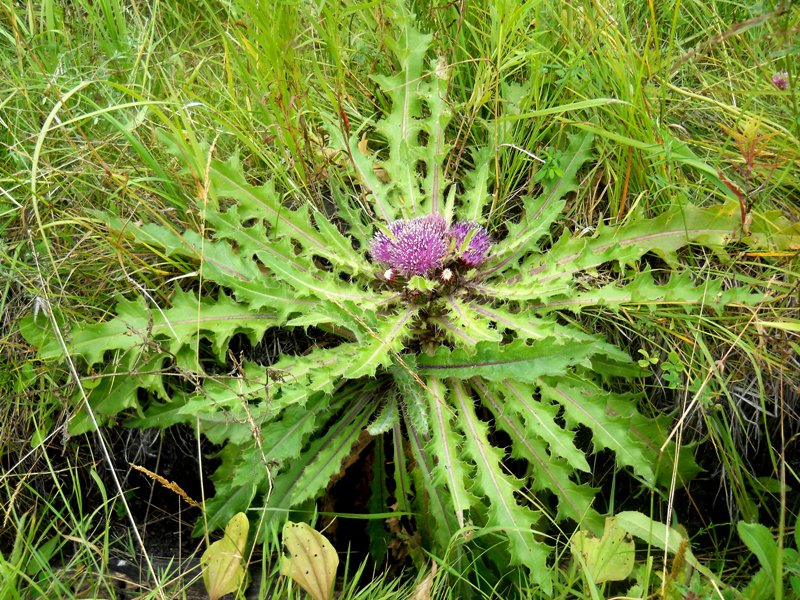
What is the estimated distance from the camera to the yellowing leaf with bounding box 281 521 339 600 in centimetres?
188

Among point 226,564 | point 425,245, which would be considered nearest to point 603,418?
point 425,245

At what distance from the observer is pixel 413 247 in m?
2.35

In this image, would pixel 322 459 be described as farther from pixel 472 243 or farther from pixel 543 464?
pixel 472 243

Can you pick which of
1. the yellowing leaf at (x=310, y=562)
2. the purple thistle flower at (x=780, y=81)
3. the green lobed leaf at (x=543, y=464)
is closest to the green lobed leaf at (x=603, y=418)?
the green lobed leaf at (x=543, y=464)

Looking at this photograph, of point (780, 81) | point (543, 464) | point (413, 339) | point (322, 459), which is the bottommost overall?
point (543, 464)

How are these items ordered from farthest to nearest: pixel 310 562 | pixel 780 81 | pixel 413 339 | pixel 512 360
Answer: pixel 413 339 < pixel 780 81 < pixel 512 360 < pixel 310 562

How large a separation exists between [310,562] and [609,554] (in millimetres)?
835

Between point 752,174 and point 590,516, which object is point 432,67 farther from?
point 590,516

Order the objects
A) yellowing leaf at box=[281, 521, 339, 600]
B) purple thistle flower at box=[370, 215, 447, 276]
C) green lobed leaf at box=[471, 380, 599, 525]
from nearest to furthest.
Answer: yellowing leaf at box=[281, 521, 339, 600], green lobed leaf at box=[471, 380, 599, 525], purple thistle flower at box=[370, 215, 447, 276]

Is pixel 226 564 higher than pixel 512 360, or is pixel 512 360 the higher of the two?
pixel 512 360

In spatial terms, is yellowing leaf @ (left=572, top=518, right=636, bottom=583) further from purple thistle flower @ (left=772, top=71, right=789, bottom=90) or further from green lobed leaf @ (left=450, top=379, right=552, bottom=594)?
purple thistle flower @ (left=772, top=71, right=789, bottom=90)

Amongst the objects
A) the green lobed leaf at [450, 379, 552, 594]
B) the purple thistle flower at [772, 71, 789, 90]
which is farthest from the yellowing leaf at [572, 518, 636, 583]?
the purple thistle flower at [772, 71, 789, 90]

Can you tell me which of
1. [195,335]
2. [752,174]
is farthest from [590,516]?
[195,335]

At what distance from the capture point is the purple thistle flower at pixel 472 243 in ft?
7.86
